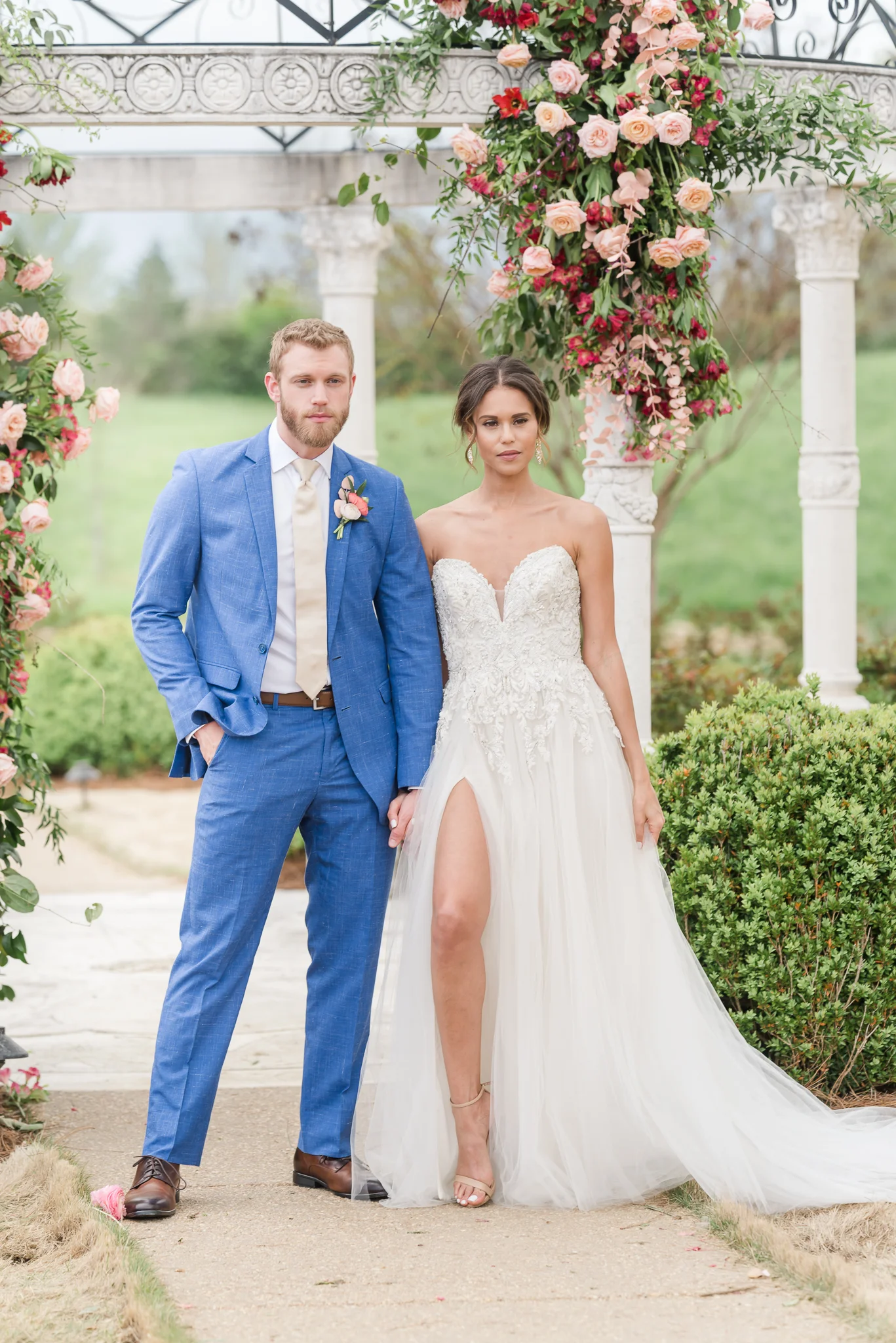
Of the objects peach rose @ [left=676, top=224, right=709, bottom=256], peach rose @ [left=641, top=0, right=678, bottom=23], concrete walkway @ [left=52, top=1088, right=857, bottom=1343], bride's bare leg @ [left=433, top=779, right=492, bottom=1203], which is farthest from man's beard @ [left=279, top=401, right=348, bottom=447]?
concrete walkway @ [left=52, top=1088, right=857, bottom=1343]

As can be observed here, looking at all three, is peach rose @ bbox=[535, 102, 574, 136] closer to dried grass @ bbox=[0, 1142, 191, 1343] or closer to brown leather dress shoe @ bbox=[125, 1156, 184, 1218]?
brown leather dress shoe @ bbox=[125, 1156, 184, 1218]

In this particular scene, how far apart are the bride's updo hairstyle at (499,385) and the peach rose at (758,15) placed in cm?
140

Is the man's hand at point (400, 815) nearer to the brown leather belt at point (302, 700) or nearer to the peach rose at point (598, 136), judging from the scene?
the brown leather belt at point (302, 700)

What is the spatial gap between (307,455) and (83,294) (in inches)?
603

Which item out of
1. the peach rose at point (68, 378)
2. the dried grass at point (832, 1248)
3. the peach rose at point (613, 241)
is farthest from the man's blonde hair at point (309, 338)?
the dried grass at point (832, 1248)

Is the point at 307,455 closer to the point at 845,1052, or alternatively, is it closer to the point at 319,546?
the point at 319,546

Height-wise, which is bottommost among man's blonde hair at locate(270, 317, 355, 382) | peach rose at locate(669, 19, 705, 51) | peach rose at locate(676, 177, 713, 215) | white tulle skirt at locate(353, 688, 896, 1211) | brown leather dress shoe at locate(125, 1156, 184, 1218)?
brown leather dress shoe at locate(125, 1156, 184, 1218)

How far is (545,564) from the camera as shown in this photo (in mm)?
3738

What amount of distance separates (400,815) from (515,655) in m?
0.52

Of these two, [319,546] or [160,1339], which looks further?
[319,546]

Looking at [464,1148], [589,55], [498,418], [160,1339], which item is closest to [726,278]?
[589,55]

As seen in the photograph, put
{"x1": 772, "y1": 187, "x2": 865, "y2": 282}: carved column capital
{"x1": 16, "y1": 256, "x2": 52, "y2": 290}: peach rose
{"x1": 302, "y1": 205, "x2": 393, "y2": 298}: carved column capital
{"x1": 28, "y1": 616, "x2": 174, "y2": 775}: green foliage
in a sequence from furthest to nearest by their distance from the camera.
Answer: {"x1": 28, "y1": 616, "x2": 174, "y2": 775}: green foliage → {"x1": 302, "y1": 205, "x2": 393, "y2": 298}: carved column capital → {"x1": 772, "y1": 187, "x2": 865, "y2": 282}: carved column capital → {"x1": 16, "y1": 256, "x2": 52, "y2": 290}: peach rose

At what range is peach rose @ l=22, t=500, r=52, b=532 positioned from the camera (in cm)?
396

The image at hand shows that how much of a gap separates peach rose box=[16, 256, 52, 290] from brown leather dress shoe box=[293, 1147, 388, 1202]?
249 centimetres
